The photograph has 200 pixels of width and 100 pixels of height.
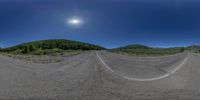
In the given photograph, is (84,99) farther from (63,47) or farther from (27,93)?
(63,47)

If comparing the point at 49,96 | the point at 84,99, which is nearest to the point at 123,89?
the point at 84,99

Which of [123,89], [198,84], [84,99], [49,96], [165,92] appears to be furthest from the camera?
[198,84]

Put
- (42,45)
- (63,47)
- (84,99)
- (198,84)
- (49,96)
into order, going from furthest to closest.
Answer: (42,45) < (63,47) < (198,84) < (49,96) < (84,99)

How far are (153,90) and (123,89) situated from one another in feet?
2.62

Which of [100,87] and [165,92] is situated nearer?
[165,92]

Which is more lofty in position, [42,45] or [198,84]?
[42,45]

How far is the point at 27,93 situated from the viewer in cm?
539

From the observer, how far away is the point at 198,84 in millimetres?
6652

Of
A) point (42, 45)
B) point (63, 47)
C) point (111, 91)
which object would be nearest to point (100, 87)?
point (111, 91)

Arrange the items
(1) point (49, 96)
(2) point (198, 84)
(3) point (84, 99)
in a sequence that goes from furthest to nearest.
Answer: (2) point (198, 84) → (1) point (49, 96) → (3) point (84, 99)

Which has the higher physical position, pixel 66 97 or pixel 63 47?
pixel 63 47

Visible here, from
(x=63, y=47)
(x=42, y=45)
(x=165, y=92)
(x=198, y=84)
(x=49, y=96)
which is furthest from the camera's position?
(x=42, y=45)

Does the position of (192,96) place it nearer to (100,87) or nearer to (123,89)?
(123,89)

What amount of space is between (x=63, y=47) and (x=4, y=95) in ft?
166
